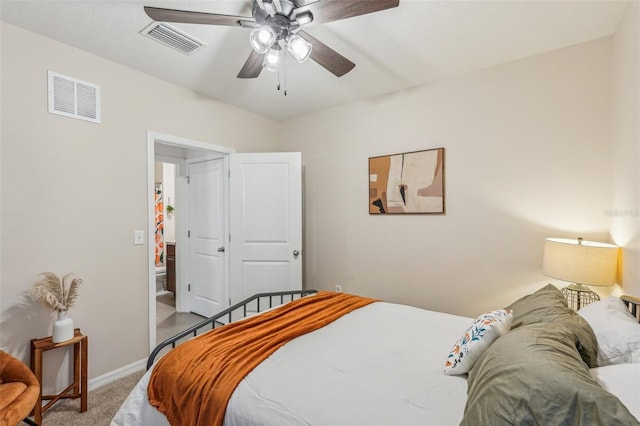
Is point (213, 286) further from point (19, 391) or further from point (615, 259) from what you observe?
point (615, 259)

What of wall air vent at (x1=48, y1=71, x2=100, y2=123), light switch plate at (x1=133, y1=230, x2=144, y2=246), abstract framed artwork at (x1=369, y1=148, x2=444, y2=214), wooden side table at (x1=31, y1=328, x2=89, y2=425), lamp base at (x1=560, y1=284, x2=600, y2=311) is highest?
wall air vent at (x1=48, y1=71, x2=100, y2=123)

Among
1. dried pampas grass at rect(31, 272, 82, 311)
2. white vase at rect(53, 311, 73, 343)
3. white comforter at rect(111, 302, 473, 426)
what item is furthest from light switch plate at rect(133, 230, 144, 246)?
white comforter at rect(111, 302, 473, 426)

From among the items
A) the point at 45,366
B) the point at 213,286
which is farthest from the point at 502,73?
the point at 45,366

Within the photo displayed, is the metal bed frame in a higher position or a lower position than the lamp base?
lower

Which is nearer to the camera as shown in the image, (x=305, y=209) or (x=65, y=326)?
(x=65, y=326)

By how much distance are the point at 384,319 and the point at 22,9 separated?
297 centimetres

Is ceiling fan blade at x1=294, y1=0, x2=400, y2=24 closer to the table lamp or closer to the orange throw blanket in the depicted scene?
the orange throw blanket

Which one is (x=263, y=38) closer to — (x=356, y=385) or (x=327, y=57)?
(x=327, y=57)

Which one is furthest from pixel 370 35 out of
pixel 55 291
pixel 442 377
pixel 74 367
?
pixel 74 367

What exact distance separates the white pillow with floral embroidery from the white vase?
7.76 ft

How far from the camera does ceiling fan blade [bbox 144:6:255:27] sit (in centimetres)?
148

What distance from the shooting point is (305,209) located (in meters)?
3.79

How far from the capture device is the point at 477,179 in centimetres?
266

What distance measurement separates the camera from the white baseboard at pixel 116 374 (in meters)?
2.32
